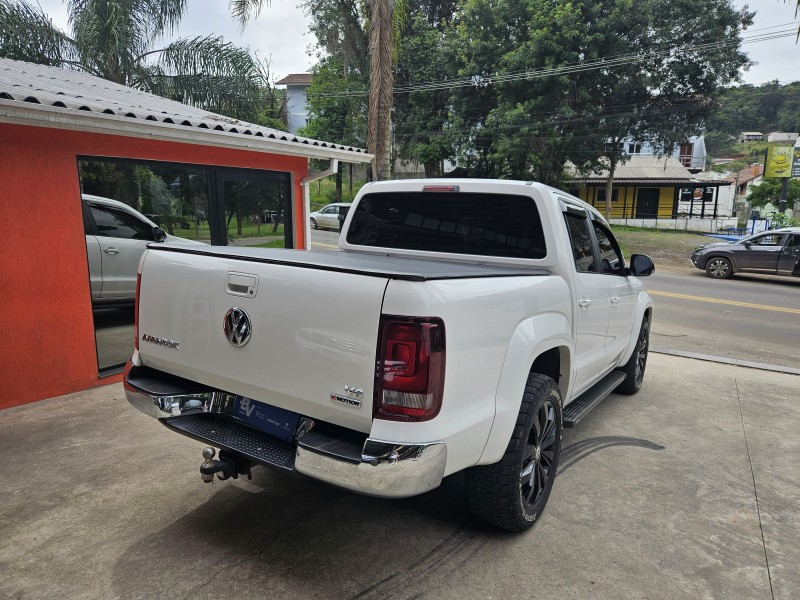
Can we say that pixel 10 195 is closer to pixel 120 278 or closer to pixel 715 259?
pixel 120 278

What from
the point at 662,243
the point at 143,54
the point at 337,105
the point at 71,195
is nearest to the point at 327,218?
the point at 337,105

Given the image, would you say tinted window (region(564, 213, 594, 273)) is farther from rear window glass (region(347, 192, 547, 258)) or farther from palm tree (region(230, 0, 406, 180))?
palm tree (region(230, 0, 406, 180))

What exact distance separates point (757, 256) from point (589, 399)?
49.3ft

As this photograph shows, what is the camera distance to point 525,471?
3104mm

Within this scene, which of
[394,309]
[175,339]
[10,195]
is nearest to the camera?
[394,309]

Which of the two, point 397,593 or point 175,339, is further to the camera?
point 175,339

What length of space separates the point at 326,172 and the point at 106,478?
568 centimetres

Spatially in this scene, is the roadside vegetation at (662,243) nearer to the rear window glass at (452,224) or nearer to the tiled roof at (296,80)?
the rear window glass at (452,224)

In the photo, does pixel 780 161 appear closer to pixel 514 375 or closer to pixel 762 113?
pixel 514 375

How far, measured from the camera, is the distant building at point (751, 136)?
98.7 metres

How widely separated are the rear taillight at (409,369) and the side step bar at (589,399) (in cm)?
168

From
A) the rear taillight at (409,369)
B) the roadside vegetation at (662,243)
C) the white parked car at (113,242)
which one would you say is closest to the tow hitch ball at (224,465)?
the rear taillight at (409,369)

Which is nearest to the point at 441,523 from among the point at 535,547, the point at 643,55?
the point at 535,547

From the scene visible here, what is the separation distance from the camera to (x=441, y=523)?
323cm
